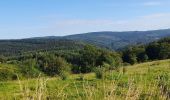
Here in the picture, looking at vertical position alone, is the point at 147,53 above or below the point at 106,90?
below

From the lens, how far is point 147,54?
80250 mm

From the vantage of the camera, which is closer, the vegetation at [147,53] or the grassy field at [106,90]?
the grassy field at [106,90]

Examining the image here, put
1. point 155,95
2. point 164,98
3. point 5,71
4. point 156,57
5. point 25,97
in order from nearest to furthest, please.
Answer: point 25,97, point 164,98, point 155,95, point 5,71, point 156,57

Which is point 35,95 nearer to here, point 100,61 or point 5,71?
point 5,71

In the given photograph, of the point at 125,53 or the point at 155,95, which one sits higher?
the point at 155,95

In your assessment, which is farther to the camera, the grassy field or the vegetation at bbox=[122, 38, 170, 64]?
the vegetation at bbox=[122, 38, 170, 64]

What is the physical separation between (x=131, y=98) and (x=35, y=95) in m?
1.60

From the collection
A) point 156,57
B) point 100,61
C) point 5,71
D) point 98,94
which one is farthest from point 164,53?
point 98,94

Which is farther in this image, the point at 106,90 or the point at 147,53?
the point at 147,53

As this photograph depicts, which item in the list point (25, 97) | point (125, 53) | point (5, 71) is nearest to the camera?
point (25, 97)

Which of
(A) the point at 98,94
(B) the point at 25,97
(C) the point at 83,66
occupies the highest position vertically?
(B) the point at 25,97

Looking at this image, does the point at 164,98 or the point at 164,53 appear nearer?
the point at 164,98

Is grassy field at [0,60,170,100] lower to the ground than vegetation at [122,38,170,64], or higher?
higher

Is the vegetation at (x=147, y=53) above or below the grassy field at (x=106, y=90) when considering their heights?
below
